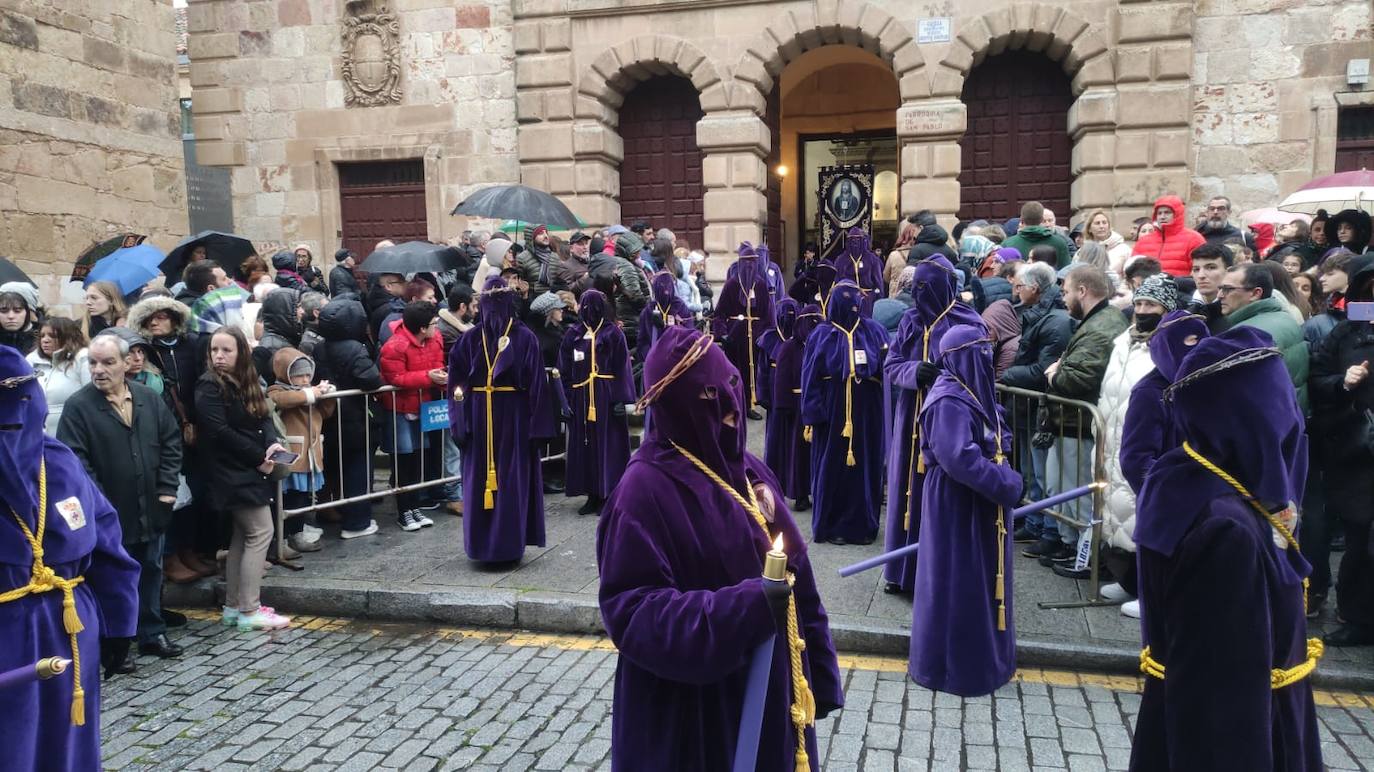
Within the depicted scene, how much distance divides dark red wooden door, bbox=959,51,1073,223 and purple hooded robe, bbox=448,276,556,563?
35.4ft

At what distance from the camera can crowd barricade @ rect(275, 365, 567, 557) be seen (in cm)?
746

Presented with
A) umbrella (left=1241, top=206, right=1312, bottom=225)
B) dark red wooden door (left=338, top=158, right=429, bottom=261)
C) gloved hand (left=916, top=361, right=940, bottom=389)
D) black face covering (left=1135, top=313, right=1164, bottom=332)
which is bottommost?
gloved hand (left=916, top=361, right=940, bottom=389)

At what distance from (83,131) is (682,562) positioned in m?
15.0

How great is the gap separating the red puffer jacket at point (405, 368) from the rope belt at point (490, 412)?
1.25 metres

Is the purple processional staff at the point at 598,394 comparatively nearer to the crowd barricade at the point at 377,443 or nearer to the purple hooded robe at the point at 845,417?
the crowd barricade at the point at 377,443

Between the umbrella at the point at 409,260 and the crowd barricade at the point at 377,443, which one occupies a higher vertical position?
the umbrella at the point at 409,260

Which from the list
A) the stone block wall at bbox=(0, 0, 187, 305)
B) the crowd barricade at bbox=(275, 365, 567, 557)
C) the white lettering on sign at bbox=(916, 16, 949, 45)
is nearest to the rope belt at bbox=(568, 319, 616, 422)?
the crowd barricade at bbox=(275, 365, 567, 557)

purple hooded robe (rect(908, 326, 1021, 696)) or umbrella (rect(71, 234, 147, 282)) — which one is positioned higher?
umbrella (rect(71, 234, 147, 282))

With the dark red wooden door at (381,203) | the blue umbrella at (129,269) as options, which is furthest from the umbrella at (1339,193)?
the dark red wooden door at (381,203)

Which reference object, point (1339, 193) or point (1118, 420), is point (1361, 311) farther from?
point (1339, 193)

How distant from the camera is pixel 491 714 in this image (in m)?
4.82

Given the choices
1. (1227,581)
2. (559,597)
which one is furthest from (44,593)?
(1227,581)

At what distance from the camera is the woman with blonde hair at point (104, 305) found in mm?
7152

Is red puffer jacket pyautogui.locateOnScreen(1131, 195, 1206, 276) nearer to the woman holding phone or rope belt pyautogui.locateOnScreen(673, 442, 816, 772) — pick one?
the woman holding phone
